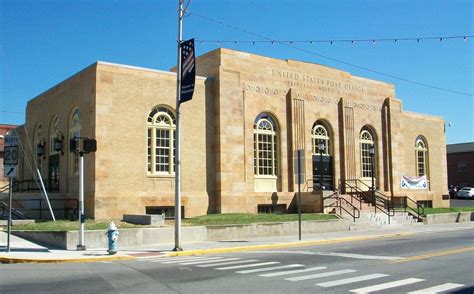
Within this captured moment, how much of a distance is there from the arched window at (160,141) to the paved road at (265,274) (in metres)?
10.6

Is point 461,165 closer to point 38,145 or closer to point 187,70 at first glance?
point 38,145

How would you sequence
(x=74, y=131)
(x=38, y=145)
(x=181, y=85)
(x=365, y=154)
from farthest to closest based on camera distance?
(x=365, y=154), (x=38, y=145), (x=74, y=131), (x=181, y=85)

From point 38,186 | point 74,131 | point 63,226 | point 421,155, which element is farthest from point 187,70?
point 421,155

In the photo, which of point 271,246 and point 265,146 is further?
point 265,146

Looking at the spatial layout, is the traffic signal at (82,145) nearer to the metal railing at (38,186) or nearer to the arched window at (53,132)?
the metal railing at (38,186)

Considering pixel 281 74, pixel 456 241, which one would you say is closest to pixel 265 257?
pixel 456 241

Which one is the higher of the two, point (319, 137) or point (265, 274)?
point (319, 137)

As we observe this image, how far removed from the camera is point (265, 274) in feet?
37.3

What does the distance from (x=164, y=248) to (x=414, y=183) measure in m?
25.3

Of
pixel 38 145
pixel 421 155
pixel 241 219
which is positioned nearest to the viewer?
pixel 241 219

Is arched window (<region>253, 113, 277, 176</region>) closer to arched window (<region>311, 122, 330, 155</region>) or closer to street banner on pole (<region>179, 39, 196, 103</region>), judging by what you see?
arched window (<region>311, 122, 330, 155</region>)

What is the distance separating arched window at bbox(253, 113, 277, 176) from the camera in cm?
2933

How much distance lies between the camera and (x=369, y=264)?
1285 cm

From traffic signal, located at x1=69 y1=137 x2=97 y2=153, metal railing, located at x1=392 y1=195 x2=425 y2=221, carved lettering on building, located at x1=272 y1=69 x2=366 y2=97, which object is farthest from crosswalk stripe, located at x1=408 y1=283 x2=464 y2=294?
carved lettering on building, located at x1=272 y1=69 x2=366 y2=97
